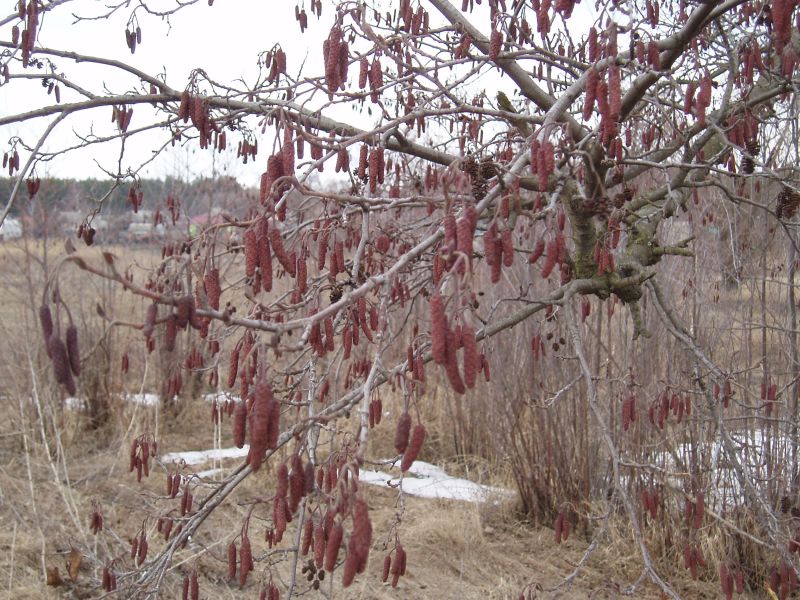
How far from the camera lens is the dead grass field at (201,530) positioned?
4301 millimetres

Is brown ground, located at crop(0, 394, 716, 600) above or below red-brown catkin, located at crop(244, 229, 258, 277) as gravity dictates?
below

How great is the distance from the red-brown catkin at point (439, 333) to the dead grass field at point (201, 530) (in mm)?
2429

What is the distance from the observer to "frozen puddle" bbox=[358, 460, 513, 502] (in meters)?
5.55

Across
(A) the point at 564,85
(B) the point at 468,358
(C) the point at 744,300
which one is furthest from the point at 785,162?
(B) the point at 468,358

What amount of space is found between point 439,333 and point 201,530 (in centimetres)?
483

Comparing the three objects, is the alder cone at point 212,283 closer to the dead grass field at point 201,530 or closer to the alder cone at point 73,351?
the alder cone at point 73,351

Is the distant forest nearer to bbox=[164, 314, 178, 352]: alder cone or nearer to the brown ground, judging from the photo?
the brown ground

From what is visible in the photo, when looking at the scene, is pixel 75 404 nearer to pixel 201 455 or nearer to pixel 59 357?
pixel 201 455

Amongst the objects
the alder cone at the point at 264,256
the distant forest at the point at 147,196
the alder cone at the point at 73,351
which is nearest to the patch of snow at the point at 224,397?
the alder cone at the point at 264,256

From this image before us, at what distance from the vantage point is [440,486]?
5.84 metres

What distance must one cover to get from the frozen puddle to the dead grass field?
0.29 feet

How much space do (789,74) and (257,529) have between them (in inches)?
175

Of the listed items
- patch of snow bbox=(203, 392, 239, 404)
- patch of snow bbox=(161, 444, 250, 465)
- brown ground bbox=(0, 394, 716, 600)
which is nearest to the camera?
patch of snow bbox=(203, 392, 239, 404)

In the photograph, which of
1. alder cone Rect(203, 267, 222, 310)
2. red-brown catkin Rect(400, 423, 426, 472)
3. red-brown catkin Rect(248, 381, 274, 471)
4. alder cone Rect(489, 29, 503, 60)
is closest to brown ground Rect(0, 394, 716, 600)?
alder cone Rect(203, 267, 222, 310)
